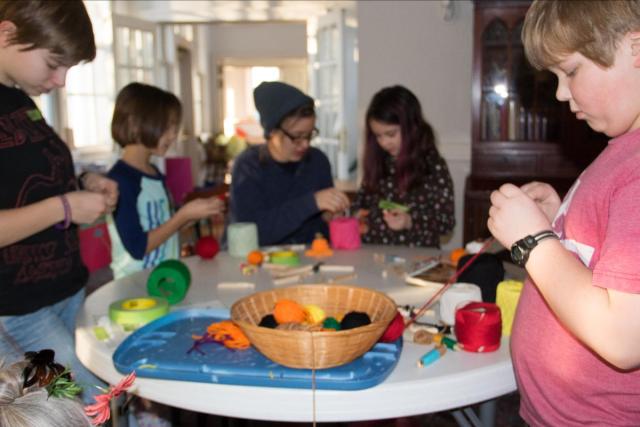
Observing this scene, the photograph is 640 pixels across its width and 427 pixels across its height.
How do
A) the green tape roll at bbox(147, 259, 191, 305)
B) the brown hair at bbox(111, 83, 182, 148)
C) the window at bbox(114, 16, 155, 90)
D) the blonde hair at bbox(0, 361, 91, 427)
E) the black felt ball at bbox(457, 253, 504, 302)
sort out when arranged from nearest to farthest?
1. the blonde hair at bbox(0, 361, 91, 427)
2. the black felt ball at bbox(457, 253, 504, 302)
3. the green tape roll at bbox(147, 259, 191, 305)
4. the brown hair at bbox(111, 83, 182, 148)
5. the window at bbox(114, 16, 155, 90)

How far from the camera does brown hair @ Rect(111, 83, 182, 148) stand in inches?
81.2

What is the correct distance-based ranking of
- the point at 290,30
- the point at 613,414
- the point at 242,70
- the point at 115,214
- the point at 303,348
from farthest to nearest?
the point at 242,70, the point at 290,30, the point at 115,214, the point at 303,348, the point at 613,414

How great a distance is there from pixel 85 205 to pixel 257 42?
30.0 feet

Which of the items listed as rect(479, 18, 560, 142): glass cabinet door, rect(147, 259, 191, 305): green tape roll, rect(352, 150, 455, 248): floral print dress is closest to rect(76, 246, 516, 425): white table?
rect(147, 259, 191, 305): green tape roll

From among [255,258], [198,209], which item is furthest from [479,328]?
[198,209]

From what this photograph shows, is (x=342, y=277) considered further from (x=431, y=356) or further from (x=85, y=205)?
(x=85, y=205)

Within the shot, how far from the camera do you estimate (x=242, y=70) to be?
1530 centimetres

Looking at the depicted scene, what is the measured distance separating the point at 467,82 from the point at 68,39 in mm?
3398

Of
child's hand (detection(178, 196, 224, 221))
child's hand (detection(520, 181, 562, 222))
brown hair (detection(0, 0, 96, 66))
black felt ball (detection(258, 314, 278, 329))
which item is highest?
brown hair (detection(0, 0, 96, 66))

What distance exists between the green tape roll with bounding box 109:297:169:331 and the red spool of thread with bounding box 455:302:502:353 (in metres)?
0.66

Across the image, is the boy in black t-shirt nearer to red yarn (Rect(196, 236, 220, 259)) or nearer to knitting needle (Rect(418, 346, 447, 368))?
red yarn (Rect(196, 236, 220, 259))

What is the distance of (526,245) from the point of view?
87 cm

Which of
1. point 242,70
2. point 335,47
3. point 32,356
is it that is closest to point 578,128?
point 335,47

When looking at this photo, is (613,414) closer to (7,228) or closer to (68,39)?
(7,228)
